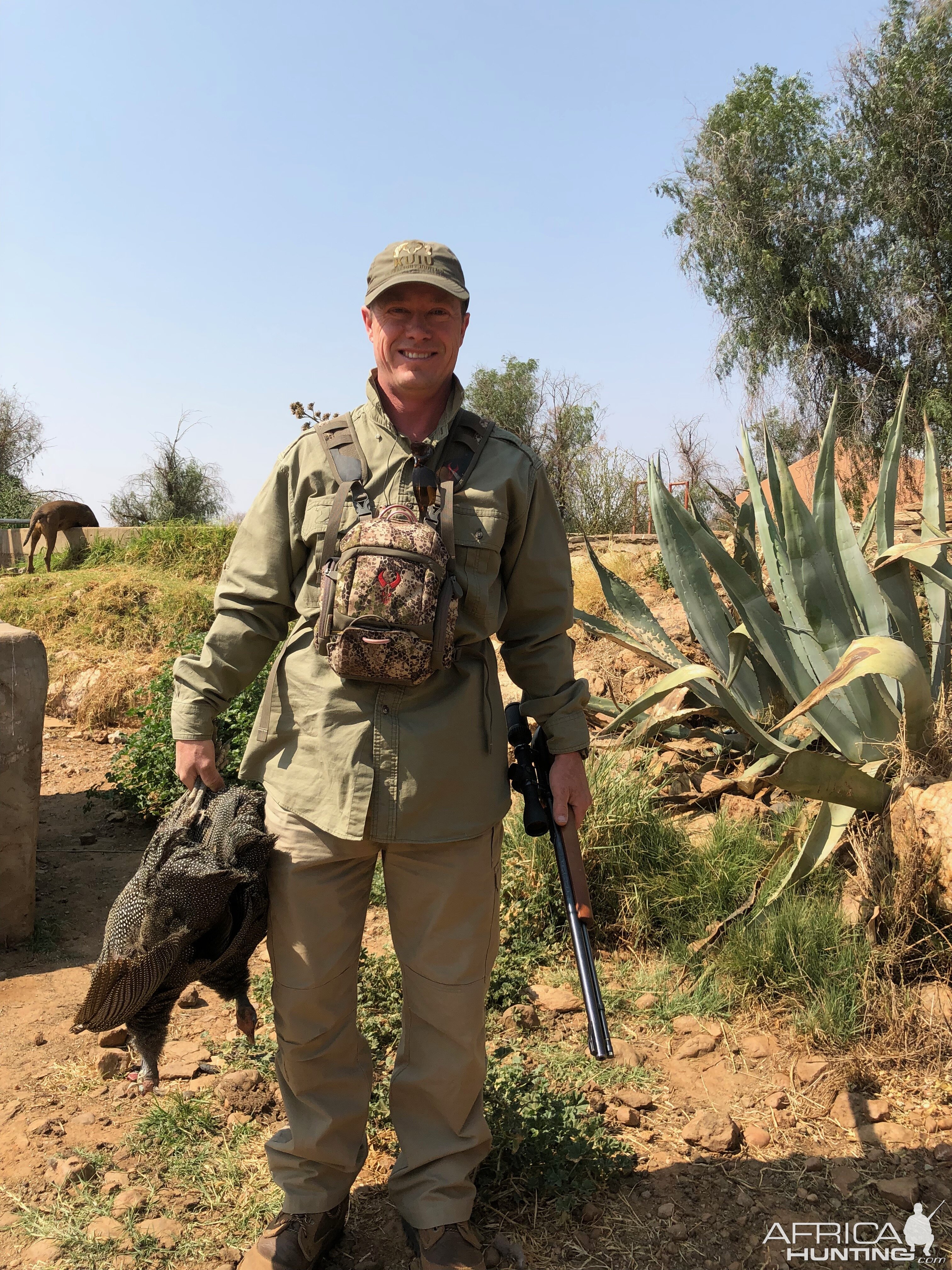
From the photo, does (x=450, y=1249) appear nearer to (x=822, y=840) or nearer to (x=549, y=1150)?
(x=549, y=1150)

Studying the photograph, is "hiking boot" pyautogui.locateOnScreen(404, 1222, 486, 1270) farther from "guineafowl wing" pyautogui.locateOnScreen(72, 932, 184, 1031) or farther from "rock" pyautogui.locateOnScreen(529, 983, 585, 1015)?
"rock" pyautogui.locateOnScreen(529, 983, 585, 1015)

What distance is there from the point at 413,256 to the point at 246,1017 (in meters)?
1.66

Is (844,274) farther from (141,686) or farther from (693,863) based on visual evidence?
(693,863)

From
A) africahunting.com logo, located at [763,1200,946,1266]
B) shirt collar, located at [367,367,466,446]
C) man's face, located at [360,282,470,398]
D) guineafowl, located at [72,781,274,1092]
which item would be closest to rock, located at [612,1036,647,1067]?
africahunting.com logo, located at [763,1200,946,1266]

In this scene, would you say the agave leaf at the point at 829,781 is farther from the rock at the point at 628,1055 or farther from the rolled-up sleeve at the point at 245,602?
the rolled-up sleeve at the point at 245,602

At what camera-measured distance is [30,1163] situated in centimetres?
238

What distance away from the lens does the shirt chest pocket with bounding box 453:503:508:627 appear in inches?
79.7

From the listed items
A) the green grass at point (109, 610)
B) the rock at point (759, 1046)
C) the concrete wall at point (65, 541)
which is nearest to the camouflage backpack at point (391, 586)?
the rock at point (759, 1046)

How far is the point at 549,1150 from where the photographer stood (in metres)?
2.24

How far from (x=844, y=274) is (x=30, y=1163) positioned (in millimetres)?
13961

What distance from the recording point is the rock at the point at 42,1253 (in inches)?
80.7

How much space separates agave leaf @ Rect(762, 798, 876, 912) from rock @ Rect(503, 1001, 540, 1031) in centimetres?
78

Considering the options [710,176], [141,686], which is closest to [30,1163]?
[141,686]

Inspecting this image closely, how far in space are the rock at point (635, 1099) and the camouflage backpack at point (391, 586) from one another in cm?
Answer: 138
